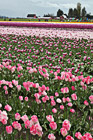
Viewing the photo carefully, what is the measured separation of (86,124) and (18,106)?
1191 millimetres

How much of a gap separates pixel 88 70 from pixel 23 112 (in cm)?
316

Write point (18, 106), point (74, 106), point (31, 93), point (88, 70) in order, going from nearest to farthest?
point (18, 106) < point (74, 106) < point (31, 93) < point (88, 70)

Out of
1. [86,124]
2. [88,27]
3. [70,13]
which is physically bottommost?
[86,124]

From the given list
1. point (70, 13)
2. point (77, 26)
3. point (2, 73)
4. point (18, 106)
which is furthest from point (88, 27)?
point (70, 13)

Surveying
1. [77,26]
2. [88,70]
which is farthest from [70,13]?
[88,70]

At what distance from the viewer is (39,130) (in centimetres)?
204

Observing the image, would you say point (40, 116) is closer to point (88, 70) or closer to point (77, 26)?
point (88, 70)

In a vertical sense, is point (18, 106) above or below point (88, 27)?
below

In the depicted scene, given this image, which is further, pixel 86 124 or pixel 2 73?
pixel 2 73

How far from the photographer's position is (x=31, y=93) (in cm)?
404

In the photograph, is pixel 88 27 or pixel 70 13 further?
pixel 70 13

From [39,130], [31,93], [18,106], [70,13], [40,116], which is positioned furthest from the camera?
[70,13]

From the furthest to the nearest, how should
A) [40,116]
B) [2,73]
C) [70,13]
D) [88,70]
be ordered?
[70,13] < [88,70] < [2,73] < [40,116]

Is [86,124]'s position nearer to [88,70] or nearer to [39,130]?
[39,130]
